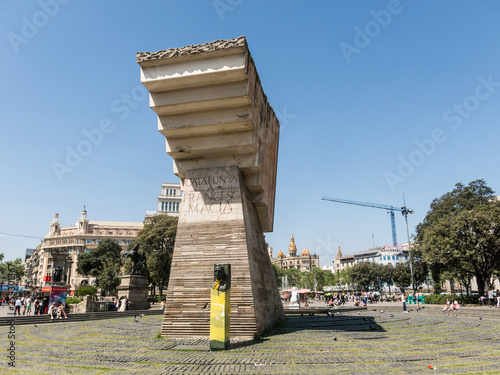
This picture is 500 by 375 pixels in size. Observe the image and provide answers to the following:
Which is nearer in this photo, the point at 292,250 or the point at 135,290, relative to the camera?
the point at 135,290

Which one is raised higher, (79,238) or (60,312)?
(79,238)

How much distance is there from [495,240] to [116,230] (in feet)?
289

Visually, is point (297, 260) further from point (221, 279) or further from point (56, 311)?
point (221, 279)

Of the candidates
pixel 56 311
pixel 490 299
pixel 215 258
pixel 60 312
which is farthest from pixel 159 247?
pixel 490 299

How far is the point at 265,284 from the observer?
1608 cm

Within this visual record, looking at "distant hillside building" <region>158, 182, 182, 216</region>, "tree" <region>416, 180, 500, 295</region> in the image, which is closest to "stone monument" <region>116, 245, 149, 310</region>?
"tree" <region>416, 180, 500, 295</region>

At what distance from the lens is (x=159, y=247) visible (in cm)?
5059

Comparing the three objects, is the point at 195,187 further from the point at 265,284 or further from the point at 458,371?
the point at 458,371

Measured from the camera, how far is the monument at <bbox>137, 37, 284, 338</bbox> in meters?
13.4

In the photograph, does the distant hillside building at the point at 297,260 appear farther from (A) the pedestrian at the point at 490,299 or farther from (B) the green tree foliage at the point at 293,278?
(A) the pedestrian at the point at 490,299

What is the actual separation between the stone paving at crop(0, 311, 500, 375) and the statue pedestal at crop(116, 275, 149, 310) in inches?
647

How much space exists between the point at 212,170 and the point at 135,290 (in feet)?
65.8

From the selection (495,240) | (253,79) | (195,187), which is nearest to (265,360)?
(195,187)

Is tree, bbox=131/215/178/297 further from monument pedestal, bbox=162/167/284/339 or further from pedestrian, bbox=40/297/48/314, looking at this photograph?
monument pedestal, bbox=162/167/284/339
